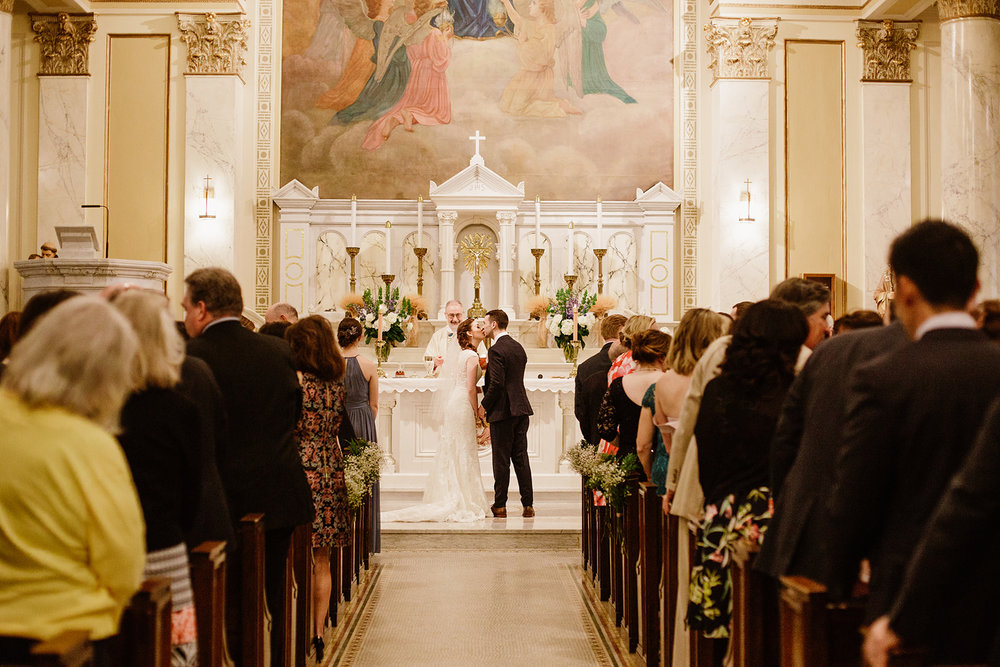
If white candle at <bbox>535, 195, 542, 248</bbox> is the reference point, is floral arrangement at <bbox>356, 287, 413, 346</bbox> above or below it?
below

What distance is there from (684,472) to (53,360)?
8.11 feet

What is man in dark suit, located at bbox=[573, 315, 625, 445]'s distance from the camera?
6945 millimetres

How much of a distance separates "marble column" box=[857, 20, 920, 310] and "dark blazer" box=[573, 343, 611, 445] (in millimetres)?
6948

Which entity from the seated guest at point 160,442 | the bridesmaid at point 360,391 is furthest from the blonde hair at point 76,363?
the bridesmaid at point 360,391

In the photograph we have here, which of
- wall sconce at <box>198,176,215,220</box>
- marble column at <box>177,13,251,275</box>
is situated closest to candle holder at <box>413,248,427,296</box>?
marble column at <box>177,13,251,275</box>

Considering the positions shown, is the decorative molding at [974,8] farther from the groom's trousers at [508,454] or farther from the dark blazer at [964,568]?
the dark blazer at [964,568]

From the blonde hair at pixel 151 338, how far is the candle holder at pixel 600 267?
1003 centimetres

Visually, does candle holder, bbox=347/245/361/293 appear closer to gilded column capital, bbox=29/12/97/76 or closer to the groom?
the groom

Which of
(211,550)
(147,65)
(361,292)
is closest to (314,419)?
(211,550)

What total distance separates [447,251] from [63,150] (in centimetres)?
504

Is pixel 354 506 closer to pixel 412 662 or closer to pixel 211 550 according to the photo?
pixel 412 662

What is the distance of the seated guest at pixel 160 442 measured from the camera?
283 centimetres

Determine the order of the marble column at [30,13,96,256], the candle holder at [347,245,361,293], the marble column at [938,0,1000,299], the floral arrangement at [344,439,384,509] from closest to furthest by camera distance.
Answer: the floral arrangement at [344,439,384,509] → the marble column at [938,0,1000,299] → the candle holder at [347,245,361,293] → the marble column at [30,13,96,256]

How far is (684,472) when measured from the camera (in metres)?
3.93
